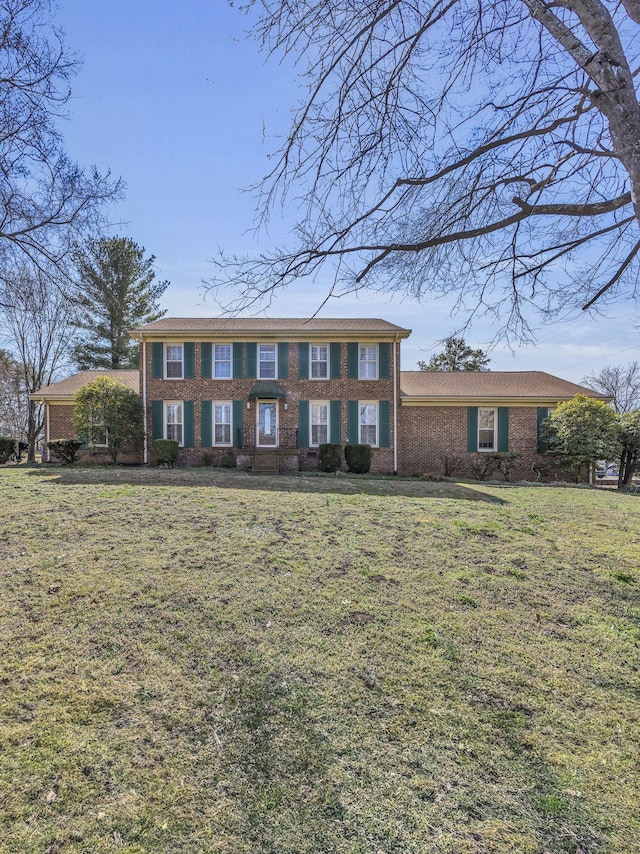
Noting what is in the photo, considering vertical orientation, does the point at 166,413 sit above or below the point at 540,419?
above

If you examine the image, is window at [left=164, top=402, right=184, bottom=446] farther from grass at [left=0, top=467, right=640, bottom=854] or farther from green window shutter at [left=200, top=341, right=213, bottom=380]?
grass at [left=0, top=467, right=640, bottom=854]

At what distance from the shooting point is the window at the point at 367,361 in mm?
15906

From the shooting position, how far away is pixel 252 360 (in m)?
15.9

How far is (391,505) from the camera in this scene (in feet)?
26.5

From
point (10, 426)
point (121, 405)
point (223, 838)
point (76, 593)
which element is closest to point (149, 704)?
point (223, 838)

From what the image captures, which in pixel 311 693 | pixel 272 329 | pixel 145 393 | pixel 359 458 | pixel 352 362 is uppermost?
pixel 272 329

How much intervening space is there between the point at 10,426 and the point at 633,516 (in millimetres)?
32152

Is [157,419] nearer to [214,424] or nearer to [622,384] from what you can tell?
[214,424]

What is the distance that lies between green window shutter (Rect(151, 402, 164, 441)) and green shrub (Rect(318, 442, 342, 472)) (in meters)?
5.91

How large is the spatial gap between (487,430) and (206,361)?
34.8 ft

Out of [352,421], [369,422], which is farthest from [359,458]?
[369,422]

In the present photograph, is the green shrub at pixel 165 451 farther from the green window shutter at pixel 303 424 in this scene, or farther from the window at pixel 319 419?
the window at pixel 319 419

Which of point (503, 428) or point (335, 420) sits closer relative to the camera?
point (335, 420)

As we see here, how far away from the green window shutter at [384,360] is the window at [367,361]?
0.49 feet
